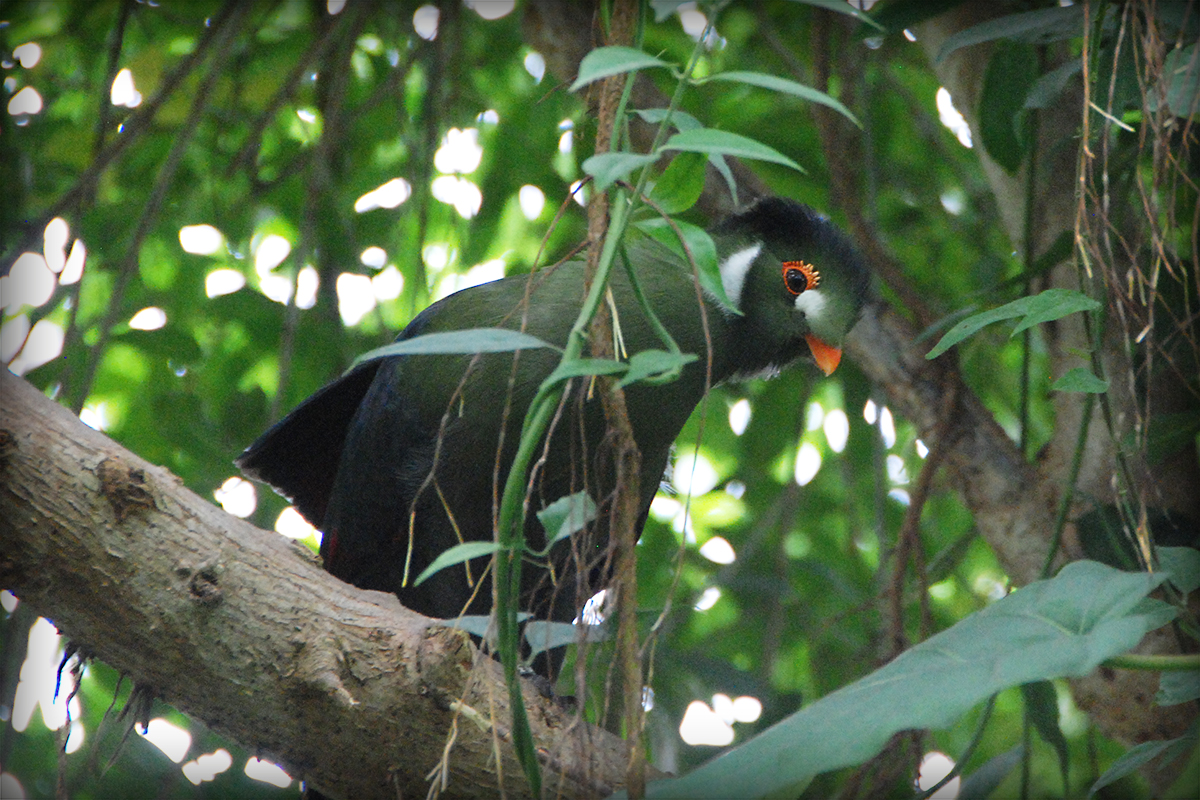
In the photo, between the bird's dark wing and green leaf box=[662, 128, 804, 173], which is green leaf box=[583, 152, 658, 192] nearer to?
A: green leaf box=[662, 128, 804, 173]

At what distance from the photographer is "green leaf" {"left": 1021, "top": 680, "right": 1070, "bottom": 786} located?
5.42 feet

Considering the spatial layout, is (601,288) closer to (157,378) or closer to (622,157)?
(622,157)

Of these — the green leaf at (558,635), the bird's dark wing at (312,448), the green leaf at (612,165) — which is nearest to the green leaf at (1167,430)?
the green leaf at (558,635)

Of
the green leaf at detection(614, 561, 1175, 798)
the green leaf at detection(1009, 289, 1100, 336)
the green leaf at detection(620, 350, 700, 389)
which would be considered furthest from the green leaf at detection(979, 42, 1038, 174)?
the green leaf at detection(620, 350, 700, 389)

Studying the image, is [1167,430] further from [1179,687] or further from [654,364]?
[654,364]

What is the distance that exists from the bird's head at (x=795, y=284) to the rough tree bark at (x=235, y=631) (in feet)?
4.15

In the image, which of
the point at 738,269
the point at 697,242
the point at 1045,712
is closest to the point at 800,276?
the point at 738,269

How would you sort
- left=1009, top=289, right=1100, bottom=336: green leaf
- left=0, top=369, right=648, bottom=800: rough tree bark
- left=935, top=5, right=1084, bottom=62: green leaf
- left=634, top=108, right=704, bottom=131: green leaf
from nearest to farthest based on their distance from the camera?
left=634, top=108, right=704, bottom=131: green leaf
left=1009, top=289, right=1100, bottom=336: green leaf
left=0, top=369, right=648, bottom=800: rough tree bark
left=935, top=5, right=1084, bottom=62: green leaf

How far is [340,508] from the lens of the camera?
8.29 feet

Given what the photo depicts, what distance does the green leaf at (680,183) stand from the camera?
121 centimetres

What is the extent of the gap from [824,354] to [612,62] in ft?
5.61

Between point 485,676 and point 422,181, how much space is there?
1.73 m

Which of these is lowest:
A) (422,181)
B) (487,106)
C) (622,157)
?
(622,157)

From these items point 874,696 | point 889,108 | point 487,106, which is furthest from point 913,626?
point 874,696
